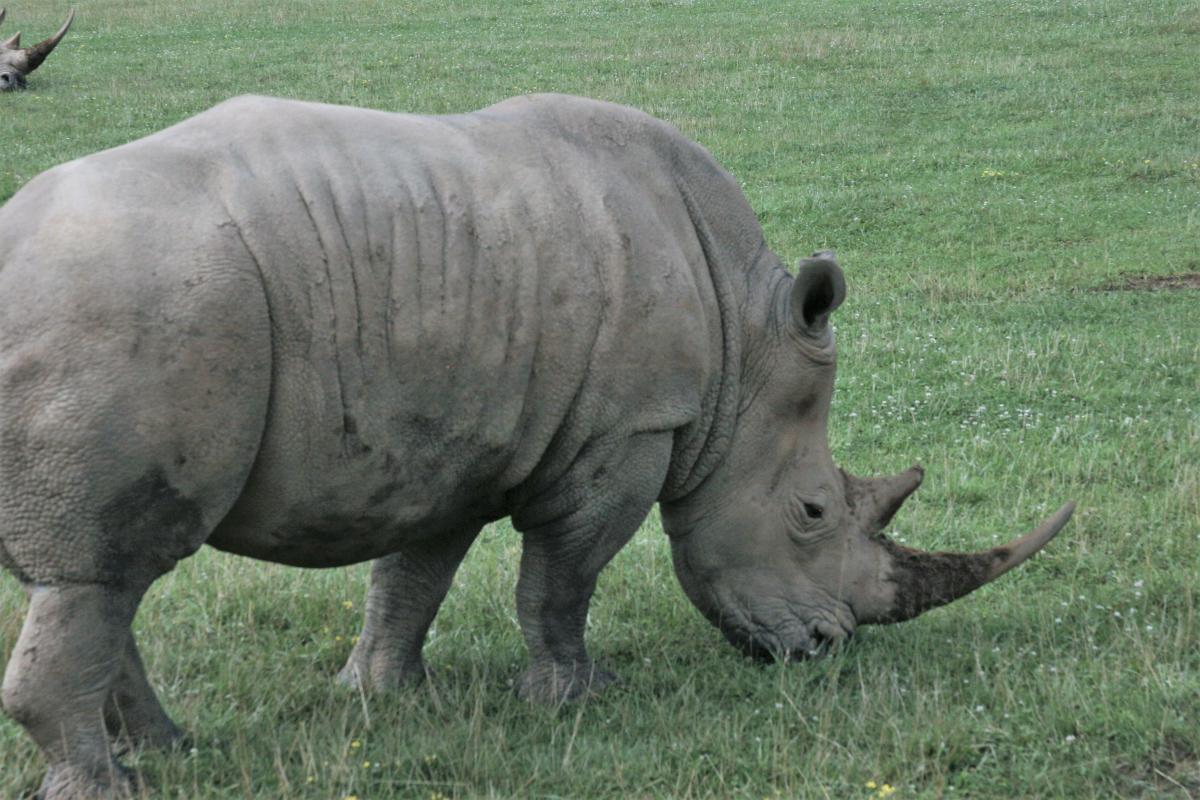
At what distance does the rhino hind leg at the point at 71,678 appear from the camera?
455 centimetres

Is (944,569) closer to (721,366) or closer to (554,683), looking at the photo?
(721,366)

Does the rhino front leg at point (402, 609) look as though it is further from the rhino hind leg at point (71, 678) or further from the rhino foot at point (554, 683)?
the rhino hind leg at point (71, 678)

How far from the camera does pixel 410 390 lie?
4.99 m

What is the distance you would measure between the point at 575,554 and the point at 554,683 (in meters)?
0.52

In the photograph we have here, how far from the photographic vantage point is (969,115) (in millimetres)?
18562

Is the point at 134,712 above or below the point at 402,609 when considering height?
above

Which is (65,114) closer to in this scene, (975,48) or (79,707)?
(975,48)

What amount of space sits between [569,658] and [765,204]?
32.6 ft

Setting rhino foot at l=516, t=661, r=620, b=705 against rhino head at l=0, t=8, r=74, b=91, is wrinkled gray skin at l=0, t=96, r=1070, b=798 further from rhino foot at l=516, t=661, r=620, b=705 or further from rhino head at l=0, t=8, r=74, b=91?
rhino head at l=0, t=8, r=74, b=91

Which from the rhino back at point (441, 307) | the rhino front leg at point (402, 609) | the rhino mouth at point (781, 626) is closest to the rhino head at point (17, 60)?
the rhino front leg at point (402, 609)

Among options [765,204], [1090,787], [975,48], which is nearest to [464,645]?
[1090,787]

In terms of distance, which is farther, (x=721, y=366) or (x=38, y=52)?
(x=38, y=52)

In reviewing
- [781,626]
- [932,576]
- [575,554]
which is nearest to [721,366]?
[575,554]

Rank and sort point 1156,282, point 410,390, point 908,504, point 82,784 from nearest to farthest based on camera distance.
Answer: point 82,784 < point 410,390 < point 908,504 < point 1156,282
